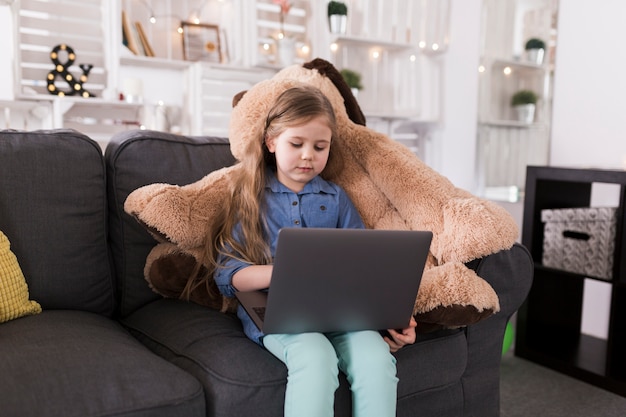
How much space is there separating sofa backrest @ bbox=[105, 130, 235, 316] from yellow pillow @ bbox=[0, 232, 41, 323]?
25 centimetres

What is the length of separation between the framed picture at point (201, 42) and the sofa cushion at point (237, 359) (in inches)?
77.1

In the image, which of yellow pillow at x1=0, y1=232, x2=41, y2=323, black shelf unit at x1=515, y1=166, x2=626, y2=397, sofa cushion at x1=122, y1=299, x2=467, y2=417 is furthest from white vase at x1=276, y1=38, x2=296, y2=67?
yellow pillow at x1=0, y1=232, x2=41, y2=323

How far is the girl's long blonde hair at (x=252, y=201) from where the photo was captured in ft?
4.47

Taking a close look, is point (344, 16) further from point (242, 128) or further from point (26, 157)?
point (26, 157)

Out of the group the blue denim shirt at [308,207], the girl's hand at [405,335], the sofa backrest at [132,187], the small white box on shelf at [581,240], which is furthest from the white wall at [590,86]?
the sofa backrest at [132,187]

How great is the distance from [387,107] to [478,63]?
0.64m

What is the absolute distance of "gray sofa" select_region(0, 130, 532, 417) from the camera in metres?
1.01

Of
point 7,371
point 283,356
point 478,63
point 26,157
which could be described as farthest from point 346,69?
point 7,371

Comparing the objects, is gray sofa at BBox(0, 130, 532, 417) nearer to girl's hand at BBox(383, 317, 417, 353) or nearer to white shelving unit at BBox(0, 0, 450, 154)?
girl's hand at BBox(383, 317, 417, 353)

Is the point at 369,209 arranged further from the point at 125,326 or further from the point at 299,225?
the point at 125,326

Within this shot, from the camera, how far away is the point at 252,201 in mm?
1384

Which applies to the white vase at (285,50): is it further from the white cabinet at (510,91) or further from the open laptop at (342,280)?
the open laptop at (342,280)

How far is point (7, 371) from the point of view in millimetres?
980

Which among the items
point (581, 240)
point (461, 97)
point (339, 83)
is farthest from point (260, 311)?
point (461, 97)
